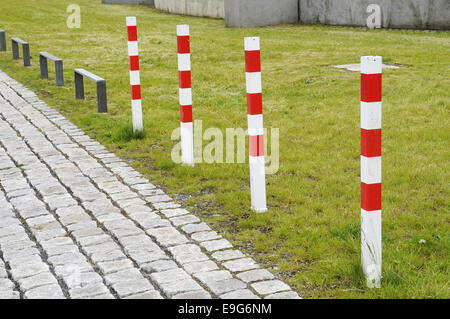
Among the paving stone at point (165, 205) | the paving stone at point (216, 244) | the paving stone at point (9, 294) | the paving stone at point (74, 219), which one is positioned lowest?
the paving stone at point (9, 294)

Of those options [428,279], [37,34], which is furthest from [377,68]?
[37,34]

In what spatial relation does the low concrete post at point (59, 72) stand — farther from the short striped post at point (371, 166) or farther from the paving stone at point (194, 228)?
the short striped post at point (371, 166)

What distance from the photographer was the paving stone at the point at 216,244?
4.23m

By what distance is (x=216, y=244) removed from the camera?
14.1 feet

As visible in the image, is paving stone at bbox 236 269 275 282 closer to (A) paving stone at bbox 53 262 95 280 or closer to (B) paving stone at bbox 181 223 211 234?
(B) paving stone at bbox 181 223 211 234

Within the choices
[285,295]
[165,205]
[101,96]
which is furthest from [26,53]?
[285,295]

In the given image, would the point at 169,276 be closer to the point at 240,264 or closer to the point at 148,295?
the point at 148,295

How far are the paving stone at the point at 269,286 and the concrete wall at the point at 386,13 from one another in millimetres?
13587

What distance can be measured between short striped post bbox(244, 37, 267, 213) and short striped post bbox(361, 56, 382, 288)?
4.25 feet

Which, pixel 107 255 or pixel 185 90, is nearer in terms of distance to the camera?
pixel 107 255

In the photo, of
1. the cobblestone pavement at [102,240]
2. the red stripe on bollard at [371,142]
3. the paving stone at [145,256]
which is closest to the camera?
the red stripe on bollard at [371,142]

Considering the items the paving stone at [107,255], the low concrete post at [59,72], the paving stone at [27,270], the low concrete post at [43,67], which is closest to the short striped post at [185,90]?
the paving stone at [107,255]

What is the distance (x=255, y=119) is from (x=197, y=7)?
20.6 metres
